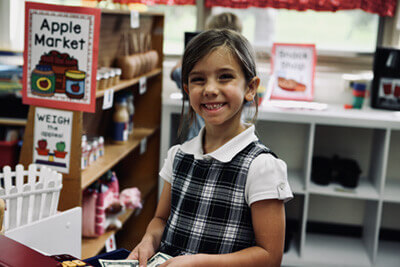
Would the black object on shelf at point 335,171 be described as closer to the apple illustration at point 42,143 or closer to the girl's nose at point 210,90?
the apple illustration at point 42,143

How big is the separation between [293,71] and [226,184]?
8.02 feet

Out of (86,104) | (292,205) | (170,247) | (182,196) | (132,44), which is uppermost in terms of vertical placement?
(132,44)

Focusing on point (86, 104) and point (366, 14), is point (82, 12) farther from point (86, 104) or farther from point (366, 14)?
point (366, 14)

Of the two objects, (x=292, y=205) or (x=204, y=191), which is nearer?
(x=204, y=191)

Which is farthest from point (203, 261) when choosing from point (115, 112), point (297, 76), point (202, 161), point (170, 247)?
point (297, 76)

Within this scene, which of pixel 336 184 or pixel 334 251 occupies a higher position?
pixel 336 184

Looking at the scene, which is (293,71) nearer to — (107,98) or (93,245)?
(107,98)

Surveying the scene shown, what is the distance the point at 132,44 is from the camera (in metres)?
3.16

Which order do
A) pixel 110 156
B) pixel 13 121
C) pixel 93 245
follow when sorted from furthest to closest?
pixel 13 121, pixel 110 156, pixel 93 245

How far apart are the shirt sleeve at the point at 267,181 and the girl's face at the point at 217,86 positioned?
0.50 feet

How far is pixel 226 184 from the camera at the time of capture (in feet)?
4.00

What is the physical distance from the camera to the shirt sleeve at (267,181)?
3.73 ft

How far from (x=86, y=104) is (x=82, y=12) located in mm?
389

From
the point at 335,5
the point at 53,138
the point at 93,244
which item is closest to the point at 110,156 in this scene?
the point at 93,244
